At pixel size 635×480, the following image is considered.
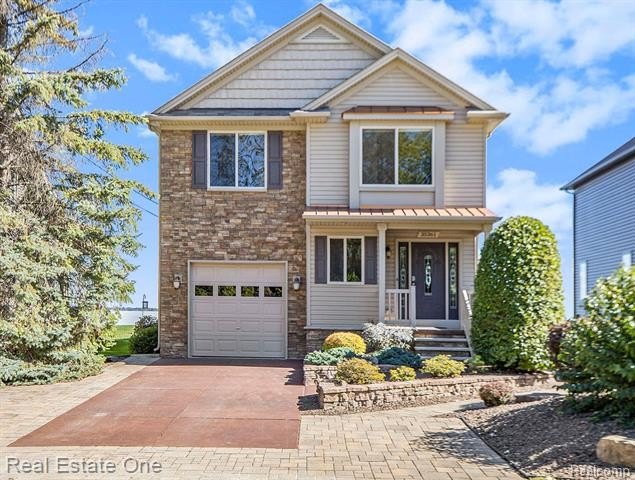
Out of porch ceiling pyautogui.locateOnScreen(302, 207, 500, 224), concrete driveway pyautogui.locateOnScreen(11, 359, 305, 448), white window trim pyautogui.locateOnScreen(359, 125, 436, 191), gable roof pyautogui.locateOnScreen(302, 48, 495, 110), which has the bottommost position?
concrete driveway pyautogui.locateOnScreen(11, 359, 305, 448)

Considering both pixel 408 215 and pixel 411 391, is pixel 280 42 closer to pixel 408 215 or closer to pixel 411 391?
pixel 408 215

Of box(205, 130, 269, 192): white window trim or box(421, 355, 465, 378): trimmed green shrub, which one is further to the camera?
box(205, 130, 269, 192): white window trim

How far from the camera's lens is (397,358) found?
1062 centimetres

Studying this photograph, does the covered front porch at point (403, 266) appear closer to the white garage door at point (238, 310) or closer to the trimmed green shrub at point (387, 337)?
the trimmed green shrub at point (387, 337)

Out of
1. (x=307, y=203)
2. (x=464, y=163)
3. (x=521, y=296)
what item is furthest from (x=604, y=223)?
(x=307, y=203)

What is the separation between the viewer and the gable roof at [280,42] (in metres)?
14.3

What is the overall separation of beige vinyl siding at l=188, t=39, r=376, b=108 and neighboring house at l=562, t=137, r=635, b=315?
382 inches

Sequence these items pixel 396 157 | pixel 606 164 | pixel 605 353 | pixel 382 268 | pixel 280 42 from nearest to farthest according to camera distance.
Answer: pixel 605 353 → pixel 382 268 → pixel 396 157 → pixel 280 42 → pixel 606 164

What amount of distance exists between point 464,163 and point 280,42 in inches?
237

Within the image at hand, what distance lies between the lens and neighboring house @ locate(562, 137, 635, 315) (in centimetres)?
1777

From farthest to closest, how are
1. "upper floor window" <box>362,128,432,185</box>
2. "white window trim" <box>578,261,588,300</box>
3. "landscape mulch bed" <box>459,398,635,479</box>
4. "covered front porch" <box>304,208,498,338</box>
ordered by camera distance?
"white window trim" <box>578,261,588,300</box> < "upper floor window" <box>362,128,432,185</box> < "covered front porch" <box>304,208,498,338</box> < "landscape mulch bed" <box>459,398,635,479</box>

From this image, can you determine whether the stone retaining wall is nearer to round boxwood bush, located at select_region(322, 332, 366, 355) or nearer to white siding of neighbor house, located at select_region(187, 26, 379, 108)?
round boxwood bush, located at select_region(322, 332, 366, 355)

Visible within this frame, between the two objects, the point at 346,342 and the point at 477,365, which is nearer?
the point at 477,365

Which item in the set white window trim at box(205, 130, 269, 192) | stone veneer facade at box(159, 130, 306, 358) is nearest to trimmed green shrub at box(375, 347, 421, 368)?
stone veneer facade at box(159, 130, 306, 358)
